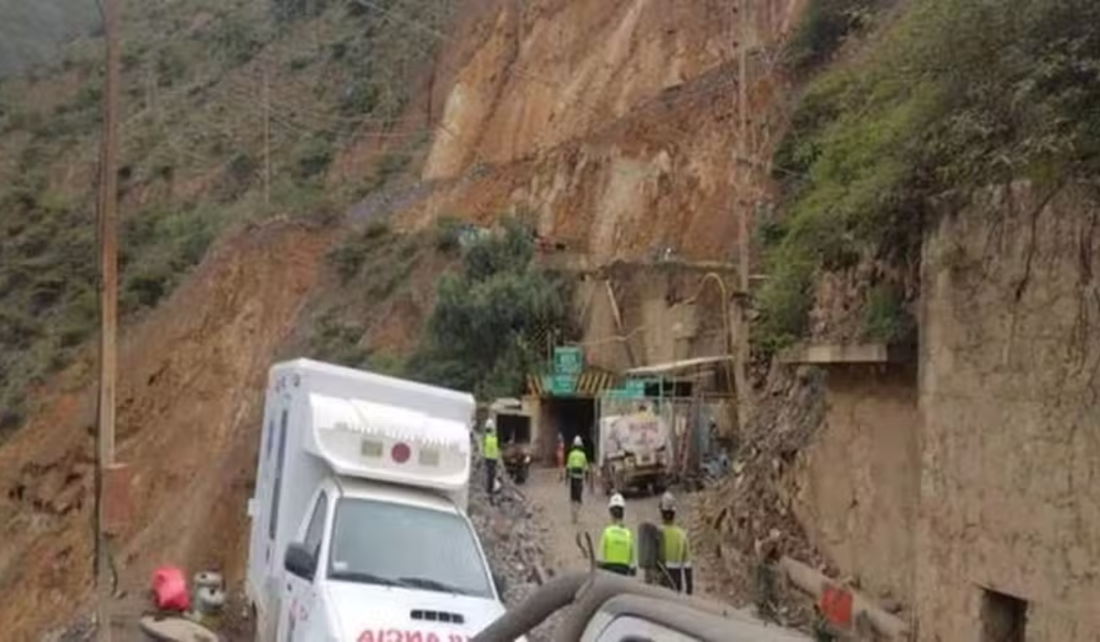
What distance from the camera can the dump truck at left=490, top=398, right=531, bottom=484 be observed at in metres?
28.9

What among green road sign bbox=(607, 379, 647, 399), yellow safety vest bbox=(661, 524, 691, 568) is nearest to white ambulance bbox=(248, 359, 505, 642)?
yellow safety vest bbox=(661, 524, 691, 568)

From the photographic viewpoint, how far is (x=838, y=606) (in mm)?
13961

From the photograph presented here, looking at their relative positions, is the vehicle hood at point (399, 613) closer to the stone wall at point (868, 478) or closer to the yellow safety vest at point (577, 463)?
the stone wall at point (868, 478)

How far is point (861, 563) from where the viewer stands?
1397 centimetres

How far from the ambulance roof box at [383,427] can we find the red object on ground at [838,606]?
406 centimetres

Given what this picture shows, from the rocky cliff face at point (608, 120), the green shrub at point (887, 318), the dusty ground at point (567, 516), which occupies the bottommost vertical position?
the dusty ground at point (567, 516)

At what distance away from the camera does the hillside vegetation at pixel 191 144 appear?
5872cm

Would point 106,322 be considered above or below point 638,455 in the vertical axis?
above

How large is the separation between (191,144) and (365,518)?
68.0 metres

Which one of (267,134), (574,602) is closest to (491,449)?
(574,602)

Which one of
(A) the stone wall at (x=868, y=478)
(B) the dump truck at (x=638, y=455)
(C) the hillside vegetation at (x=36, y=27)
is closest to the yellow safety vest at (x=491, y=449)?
(B) the dump truck at (x=638, y=455)

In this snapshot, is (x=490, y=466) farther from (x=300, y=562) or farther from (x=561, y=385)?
(x=300, y=562)

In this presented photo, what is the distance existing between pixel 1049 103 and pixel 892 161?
9.08 feet

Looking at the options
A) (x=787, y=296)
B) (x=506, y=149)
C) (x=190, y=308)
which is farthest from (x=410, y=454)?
(x=506, y=149)
